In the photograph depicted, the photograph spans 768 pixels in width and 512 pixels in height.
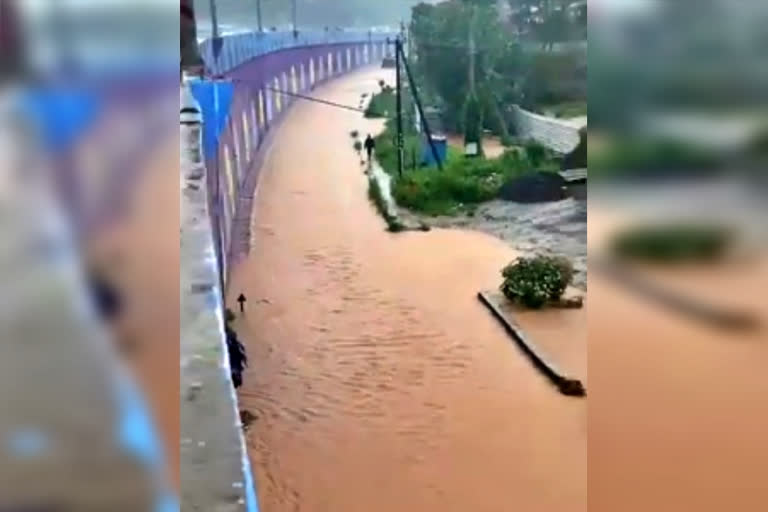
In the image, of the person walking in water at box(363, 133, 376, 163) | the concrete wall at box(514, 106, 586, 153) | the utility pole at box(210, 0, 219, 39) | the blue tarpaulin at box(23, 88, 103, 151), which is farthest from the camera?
the person walking in water at box(363, 133, 376, 163)

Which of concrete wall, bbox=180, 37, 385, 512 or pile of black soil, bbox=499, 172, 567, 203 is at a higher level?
concrete wall, bbox=180, 37, 385, 512

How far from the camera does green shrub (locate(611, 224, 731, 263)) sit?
54 cm

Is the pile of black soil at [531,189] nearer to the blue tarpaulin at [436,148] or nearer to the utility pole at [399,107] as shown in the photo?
the blue tarpaulin at [436,148]

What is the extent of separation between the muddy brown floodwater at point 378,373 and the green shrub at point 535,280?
0.13 m

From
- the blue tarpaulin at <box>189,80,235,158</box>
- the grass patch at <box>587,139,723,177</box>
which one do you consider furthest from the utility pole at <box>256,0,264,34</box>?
the grass patch at <box>587,139,723,177</box>

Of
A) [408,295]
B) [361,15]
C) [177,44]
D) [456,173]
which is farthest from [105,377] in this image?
[456,173]

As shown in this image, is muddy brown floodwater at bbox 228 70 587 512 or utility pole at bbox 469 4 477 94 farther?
utility pole at bbox 469 4 477 94

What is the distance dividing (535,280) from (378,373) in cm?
79

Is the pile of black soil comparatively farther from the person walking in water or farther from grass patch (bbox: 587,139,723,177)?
grass patch (bbox: 587,139,723,177)

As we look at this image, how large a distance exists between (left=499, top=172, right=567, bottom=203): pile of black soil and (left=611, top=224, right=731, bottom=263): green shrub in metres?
2.26

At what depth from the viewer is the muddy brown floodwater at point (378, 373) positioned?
2152 millimetres

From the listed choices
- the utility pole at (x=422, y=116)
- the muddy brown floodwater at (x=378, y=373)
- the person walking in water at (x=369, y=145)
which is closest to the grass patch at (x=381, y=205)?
the muddy brown floodwater at (x=378, y=373)

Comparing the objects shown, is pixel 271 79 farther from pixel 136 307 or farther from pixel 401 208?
pixel 136 307

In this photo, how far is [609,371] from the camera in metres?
0.58
